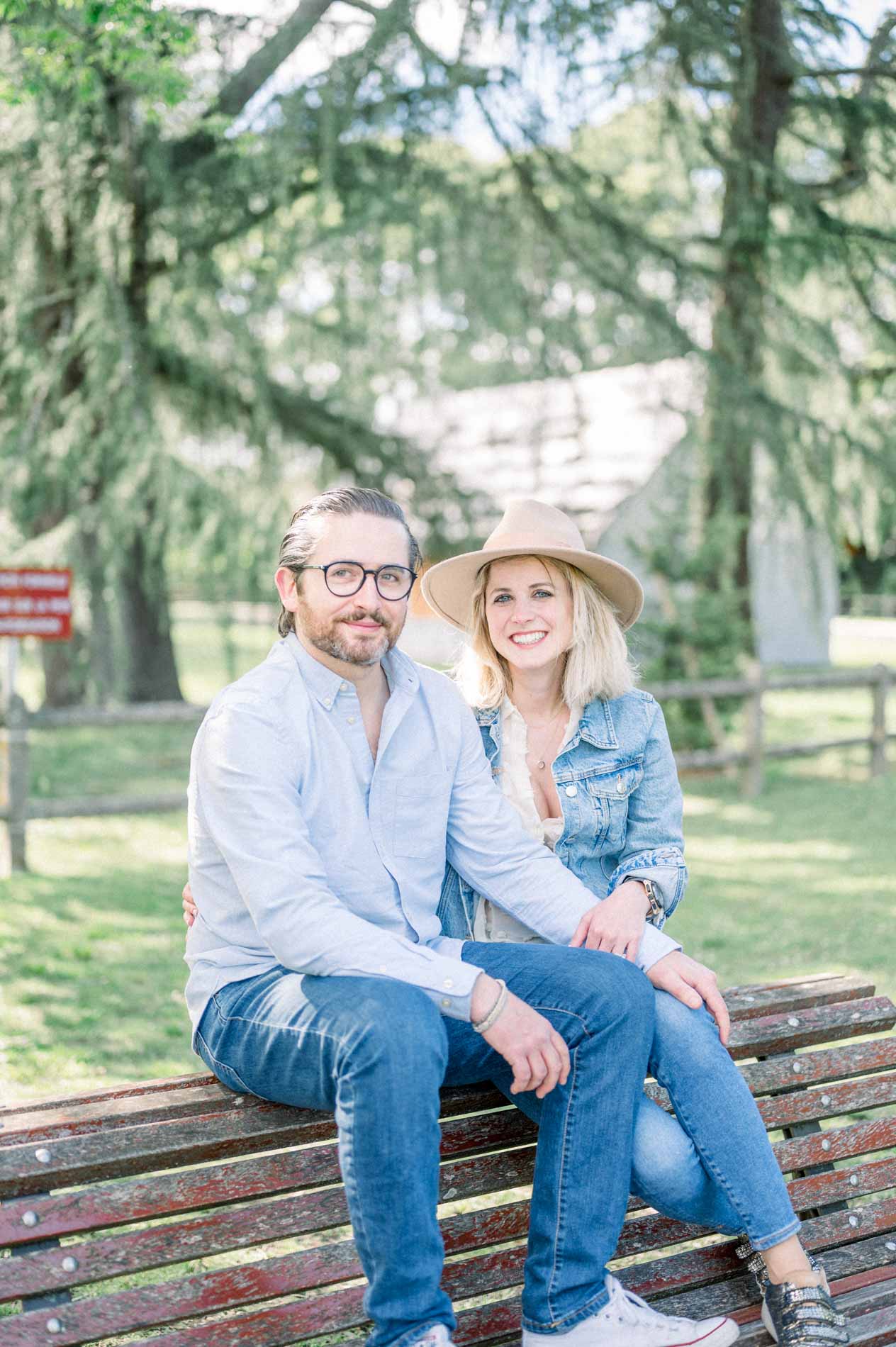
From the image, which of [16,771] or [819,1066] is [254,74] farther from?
[819,1066]

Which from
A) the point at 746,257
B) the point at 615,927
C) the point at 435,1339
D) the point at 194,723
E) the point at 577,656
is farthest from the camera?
the point at 194,723

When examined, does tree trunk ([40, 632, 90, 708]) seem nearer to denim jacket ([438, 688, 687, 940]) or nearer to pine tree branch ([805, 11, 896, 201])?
pine tree branch ([805, 11, 896, 201])

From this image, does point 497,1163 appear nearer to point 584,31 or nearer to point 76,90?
point 76,90

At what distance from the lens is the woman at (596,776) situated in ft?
8.48

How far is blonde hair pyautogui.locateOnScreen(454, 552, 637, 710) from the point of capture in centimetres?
327

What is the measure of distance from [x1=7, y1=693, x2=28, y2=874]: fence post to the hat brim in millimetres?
5210

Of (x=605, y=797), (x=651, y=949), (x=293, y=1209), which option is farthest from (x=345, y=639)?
(x=293, y=1209)

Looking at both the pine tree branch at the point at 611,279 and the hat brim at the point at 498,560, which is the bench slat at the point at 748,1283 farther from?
the pine tree branch at the point at 611,279

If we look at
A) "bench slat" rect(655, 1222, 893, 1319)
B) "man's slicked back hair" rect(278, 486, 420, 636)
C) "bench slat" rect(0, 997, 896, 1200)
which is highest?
"man's slicked back hair" rect(278, 486, 420, 636)

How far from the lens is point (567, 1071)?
2500 millimetres

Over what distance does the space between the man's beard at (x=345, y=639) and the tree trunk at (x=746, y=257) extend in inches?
280

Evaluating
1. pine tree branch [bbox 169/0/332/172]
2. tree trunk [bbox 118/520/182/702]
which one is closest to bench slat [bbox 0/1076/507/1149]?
pine tree branch [bbox 169/0/332/172]

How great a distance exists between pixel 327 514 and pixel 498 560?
670mm

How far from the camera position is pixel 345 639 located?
277 cm
